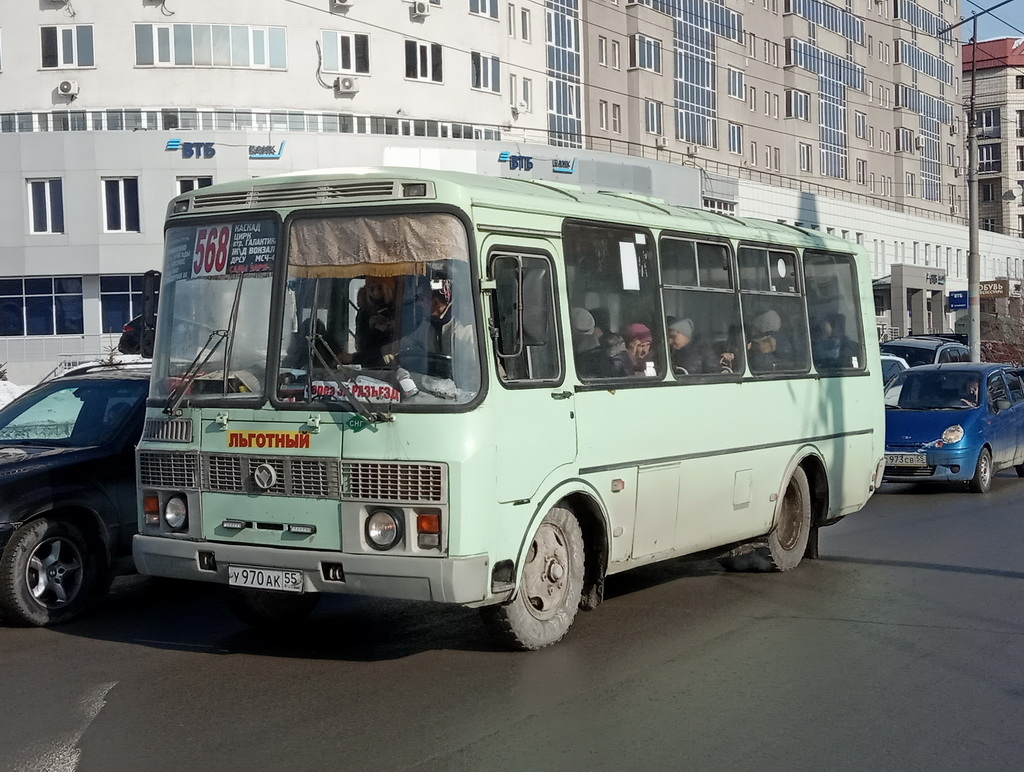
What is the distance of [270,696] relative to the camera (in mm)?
6852

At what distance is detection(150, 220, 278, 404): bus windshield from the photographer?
754cm

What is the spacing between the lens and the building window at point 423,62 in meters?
49.2

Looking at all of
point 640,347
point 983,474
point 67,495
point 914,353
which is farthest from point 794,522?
point 914,353

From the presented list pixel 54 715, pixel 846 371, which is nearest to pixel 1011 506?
pixel 846 371

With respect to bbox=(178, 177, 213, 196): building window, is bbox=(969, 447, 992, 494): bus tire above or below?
below

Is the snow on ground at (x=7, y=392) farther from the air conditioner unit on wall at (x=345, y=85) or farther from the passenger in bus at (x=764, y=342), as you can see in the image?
the air conditioner unit on wall at (x=345, y=85)

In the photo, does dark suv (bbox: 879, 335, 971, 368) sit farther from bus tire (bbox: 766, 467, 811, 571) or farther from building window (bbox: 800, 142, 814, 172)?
building window (bbox: 800, 142, 814, 172)

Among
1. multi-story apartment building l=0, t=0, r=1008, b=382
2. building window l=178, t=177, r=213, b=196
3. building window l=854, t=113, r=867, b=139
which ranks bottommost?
building window l=178, t=177, r=213, b=196

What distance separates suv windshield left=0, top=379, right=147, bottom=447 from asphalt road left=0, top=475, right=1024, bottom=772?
128 centimetres

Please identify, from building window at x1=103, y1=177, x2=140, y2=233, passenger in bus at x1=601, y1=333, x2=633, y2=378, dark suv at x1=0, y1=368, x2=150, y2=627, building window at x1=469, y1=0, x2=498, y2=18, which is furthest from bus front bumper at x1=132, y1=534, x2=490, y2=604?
building window at x1=469, y1=0, x2=498, y2=18

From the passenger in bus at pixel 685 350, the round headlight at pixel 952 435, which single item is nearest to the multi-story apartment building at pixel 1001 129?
the round headlight at pixel 952 435

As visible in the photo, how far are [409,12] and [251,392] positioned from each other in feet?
144

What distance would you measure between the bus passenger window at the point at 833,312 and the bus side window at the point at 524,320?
4.10 meters

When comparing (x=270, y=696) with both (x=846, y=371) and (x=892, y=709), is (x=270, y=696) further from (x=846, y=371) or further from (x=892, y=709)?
(x=846, y=371)
